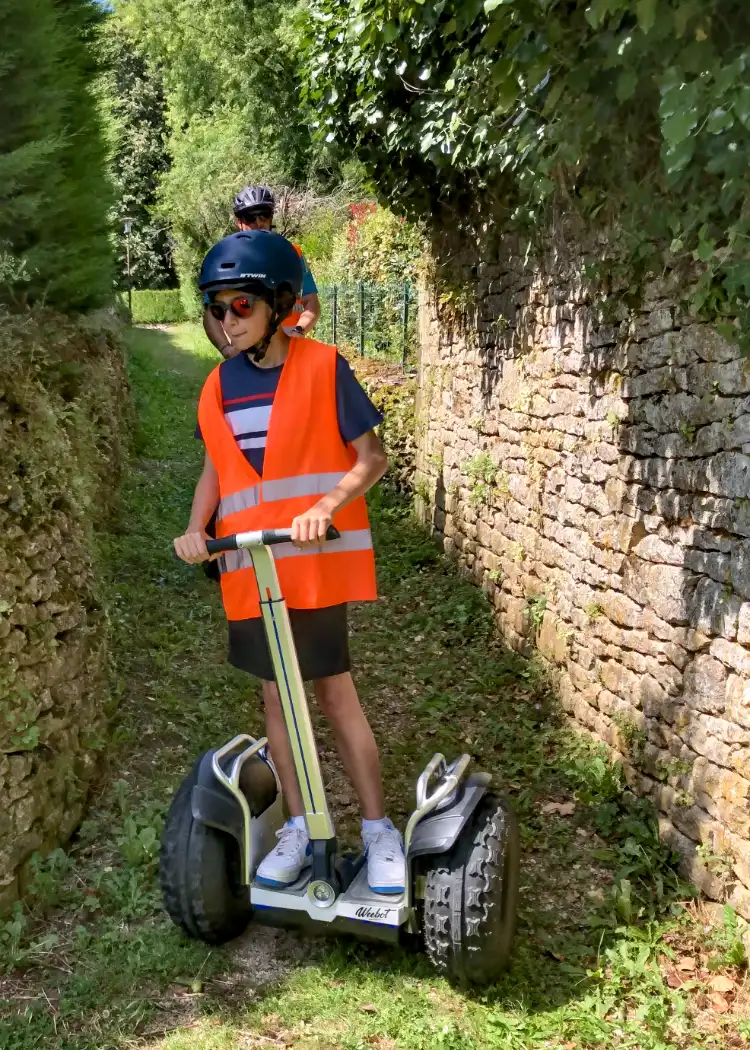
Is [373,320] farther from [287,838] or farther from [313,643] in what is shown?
[287,838]

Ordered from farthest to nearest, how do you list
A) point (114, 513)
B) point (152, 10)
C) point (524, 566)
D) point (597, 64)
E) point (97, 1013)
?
point (152, 10), point (114, 513), point (524, 566), point (597, 64), point (97, 1013)

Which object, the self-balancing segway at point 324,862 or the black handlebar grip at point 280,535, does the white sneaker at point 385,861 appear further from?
the black handlebar grip at point 280,535

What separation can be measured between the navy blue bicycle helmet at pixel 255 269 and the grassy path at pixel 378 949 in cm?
192

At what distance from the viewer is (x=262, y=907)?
2686mm

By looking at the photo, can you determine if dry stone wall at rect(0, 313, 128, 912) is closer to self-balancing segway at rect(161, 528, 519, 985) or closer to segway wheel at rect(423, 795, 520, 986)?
self-balancing segway at rect(161, 528, 519, 985)

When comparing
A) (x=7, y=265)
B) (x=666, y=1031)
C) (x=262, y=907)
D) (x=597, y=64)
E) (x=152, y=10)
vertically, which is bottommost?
(x=666, y=1031)

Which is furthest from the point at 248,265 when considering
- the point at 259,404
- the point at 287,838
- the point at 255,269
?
the point at 287,838

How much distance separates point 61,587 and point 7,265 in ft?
4.88

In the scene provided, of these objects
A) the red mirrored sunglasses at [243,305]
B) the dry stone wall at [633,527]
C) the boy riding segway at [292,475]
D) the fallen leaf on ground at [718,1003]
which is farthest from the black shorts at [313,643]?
the fallen leaf on ground at [718,1003]

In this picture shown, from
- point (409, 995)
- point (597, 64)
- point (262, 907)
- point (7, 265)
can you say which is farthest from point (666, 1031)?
point (7, 265)

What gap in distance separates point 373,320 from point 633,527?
7474mm

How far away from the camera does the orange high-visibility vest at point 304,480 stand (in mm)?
2615

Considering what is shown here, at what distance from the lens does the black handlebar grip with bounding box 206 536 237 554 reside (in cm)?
248

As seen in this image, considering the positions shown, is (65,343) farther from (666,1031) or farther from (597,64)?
(666,1031)
